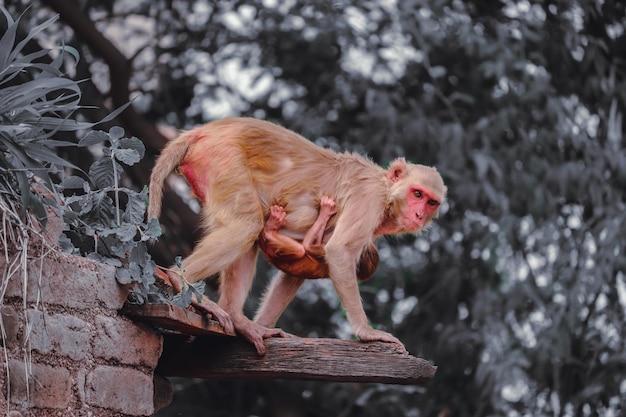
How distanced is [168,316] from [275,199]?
114 cm

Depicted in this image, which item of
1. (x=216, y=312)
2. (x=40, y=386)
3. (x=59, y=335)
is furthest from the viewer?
(x=216, y=312)

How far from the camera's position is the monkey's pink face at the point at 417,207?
5.73 metres

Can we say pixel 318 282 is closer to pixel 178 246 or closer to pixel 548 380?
→ pixel 178 246

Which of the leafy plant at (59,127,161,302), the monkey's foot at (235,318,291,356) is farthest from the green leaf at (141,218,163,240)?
the monkey's foot at (235,318,291,356)

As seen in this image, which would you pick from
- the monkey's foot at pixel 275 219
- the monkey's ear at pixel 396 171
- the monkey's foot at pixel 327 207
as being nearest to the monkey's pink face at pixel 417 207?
the monkey's ear at pixel 396 171

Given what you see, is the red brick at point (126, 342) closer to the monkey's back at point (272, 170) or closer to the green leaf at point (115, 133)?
the green leaf at point (115, 133)

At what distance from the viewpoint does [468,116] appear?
11258 mm

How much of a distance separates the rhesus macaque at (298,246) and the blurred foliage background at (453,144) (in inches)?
185

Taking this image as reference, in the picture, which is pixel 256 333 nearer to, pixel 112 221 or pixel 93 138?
pixel 112 221

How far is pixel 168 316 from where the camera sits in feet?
15.3

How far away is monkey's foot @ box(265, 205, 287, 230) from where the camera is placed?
18.2ft

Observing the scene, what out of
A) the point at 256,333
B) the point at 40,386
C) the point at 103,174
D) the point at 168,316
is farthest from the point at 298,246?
the point at 40,386

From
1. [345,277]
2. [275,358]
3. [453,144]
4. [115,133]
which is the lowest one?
[453,144]

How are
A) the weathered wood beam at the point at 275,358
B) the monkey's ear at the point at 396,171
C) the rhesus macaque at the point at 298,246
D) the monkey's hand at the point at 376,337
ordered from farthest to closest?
the monkey's ear at the point at 396,171 → the rhesus macaque at the point at 298,246 → the monkey's hand at the point at 376,337 → the weathered wood beam at the point at 275,358
